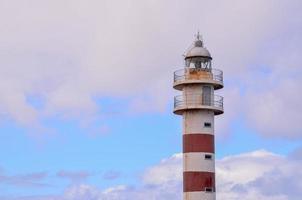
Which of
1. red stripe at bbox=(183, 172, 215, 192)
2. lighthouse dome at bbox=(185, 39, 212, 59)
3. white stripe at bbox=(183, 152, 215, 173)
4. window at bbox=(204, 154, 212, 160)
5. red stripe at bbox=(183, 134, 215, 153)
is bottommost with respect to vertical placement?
red stripe at bbox=(183, 172, 215, 192)

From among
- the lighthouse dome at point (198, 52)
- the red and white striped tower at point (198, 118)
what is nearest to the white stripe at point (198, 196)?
the red and white striped tower at point (198, 118)

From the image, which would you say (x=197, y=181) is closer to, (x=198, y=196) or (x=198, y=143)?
(x=198, y=196)

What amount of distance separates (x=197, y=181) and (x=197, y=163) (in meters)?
1.05

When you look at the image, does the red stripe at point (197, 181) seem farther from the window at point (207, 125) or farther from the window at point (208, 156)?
the window at point (207, 125)

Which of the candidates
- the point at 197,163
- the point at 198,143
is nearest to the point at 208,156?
the point at 197,163

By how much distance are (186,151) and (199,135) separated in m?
1.20

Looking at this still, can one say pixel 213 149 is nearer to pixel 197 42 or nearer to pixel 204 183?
pixel 204 183

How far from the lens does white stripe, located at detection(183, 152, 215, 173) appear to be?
62875mm

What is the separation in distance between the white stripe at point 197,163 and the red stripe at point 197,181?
0.76ft

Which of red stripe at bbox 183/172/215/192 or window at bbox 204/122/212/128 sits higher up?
window at bbox 204/122/212/128

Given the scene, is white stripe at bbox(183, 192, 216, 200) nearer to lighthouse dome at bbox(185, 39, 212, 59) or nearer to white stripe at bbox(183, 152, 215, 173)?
white stripe at bbox(183, 152, 215, 173)

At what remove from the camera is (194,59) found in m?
65.1

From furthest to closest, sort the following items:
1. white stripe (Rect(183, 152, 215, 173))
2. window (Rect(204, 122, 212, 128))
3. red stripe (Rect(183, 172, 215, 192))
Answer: window (Rect(204, 122, 212, 128))
white stripe (Rect(183, 152, 215, 173))
red stripe (Rect(183, 172, 215, 192))

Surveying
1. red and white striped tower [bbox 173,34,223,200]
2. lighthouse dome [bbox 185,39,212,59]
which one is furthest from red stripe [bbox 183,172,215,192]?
lighthouse dome [bbox 185,39,212,59]
